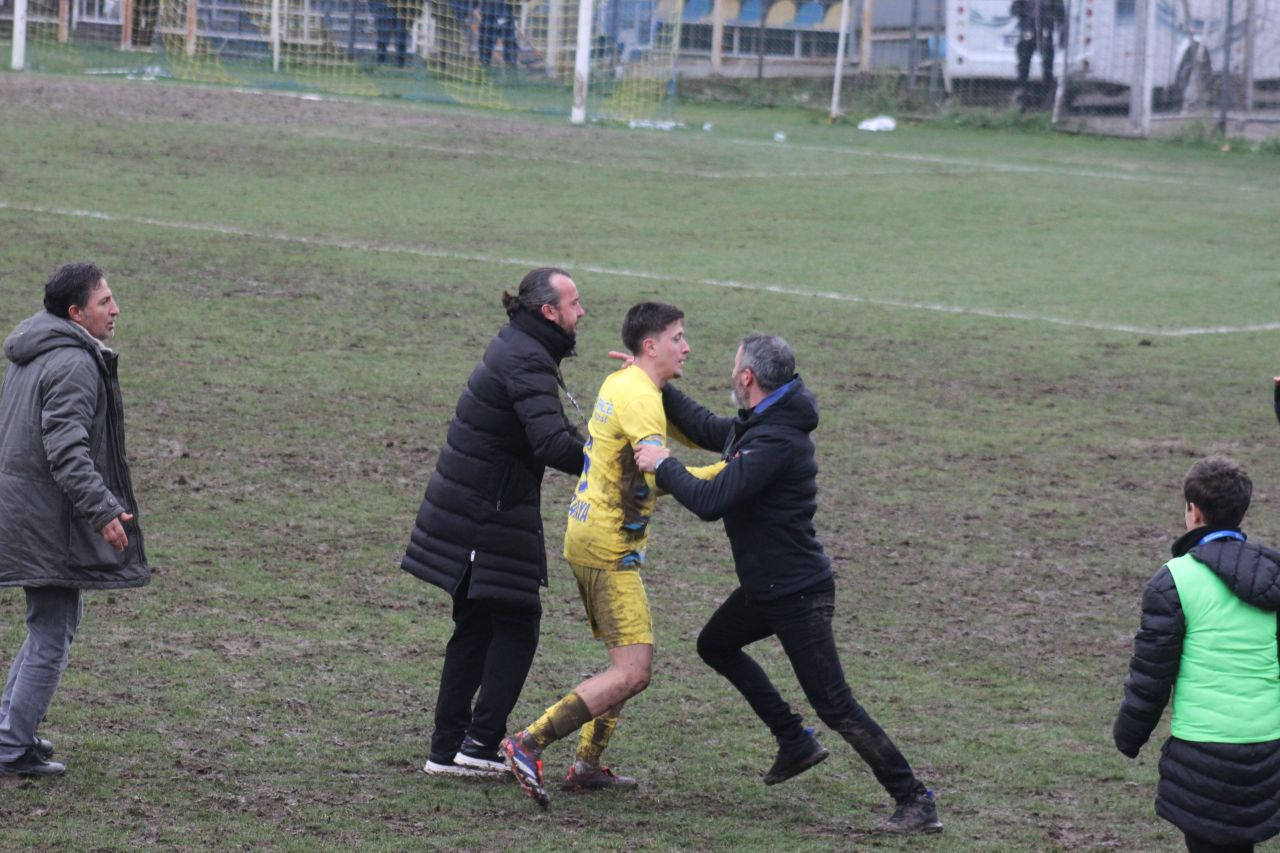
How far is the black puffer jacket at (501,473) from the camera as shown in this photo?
6219 mm

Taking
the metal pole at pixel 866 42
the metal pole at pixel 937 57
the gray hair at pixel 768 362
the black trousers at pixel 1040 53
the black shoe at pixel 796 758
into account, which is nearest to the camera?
the gray hair at pixel 768 362

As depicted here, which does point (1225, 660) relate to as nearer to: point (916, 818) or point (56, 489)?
point (916, 818)

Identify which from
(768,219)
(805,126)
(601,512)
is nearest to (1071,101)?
(805,126)

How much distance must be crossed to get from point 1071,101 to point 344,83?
14157 mm

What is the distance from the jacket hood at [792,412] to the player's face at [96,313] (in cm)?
222

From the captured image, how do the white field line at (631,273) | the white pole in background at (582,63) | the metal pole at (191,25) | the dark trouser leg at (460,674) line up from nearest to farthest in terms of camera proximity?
the dark trouser leg at (460,674) < the white field line at (631,273) < the white pole in background at (582,63) < the metal pole at (191,25)

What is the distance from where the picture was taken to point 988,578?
30.3 ft

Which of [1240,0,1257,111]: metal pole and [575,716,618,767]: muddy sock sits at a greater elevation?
[1240,0,1257,111]: metal pole

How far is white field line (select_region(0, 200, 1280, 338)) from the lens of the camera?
15953mm

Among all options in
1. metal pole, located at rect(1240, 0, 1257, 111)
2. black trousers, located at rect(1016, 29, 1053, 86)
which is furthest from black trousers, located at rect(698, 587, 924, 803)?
black trousers, located at rect(1016, 29, 1053, 86)

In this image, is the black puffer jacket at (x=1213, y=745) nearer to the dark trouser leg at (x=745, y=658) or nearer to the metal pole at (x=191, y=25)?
the dark trouser leg at (x=745, y=658)

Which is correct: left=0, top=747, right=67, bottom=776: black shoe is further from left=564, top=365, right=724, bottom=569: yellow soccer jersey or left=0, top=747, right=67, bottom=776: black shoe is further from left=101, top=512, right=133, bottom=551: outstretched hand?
left=564, top=365, right=724, bottom=569: yellow soccer jersey

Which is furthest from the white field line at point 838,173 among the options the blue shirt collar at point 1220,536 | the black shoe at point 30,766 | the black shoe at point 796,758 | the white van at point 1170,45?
the blue shirt collar at point 1220,536

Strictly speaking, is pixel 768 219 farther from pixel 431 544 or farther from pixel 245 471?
pixel 431 544
